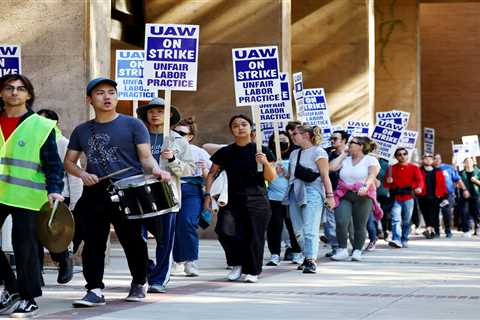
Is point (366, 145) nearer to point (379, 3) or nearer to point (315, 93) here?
point (315, 93)

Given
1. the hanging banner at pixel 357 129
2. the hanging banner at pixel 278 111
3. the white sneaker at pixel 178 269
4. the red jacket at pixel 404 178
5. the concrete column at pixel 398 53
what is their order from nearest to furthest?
the white sneaker at pixel 178 269 < the hanging banner at pixel 278 111 < the red jacket at pixel 404 178 < the hanging banner at pixel 357 129 < the concrete column at pixel 398 53

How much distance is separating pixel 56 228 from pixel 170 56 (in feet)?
14.3

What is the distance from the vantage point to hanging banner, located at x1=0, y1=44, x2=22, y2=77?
13625 millimetres

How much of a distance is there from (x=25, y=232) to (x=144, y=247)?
52.3 inches

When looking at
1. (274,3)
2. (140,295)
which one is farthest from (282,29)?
(140,295)

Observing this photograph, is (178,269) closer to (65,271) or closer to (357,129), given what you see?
(65,271)

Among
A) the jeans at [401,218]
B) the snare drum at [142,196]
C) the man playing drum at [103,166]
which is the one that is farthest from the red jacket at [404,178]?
the man playing drum at [103,166]

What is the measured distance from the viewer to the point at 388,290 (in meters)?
12.5

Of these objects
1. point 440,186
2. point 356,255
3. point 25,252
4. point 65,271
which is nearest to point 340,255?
point 356,255

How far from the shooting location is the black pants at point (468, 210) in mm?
29023

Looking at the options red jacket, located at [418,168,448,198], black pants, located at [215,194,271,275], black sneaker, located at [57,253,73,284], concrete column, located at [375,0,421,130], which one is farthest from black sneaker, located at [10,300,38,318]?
concrete column, located at [375,0,421,130]

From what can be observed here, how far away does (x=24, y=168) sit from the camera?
32.4 feet

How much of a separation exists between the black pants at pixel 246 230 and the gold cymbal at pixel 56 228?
357 centimetres

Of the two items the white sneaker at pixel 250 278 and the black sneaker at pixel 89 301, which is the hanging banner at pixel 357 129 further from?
the black sneaker at pixel 89 301
